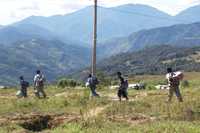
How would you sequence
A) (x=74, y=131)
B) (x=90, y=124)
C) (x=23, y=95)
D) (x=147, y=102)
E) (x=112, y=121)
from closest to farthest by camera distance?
(x=74, y=131)
(x=90, y=124)
(x=112, y=121)
(x=147, y=102)
(x=23, y=95)

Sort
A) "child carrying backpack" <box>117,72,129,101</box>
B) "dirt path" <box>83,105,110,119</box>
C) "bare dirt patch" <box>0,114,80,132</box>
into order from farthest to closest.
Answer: "child carrying backpack" <box>117,72,129,101</box>
"dirt path" <box>83,105,110,119</box>
"bare dirt patch" <box>0,114,80,132</box>

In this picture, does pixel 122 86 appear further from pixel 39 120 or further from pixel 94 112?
pixel 39 120

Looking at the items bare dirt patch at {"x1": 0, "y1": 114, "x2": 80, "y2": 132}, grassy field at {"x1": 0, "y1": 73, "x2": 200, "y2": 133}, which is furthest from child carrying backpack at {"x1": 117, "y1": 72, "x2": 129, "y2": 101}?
bare dirt patch at {"x1": 0, "y1": 114, "x2": 80, "y2": 132}

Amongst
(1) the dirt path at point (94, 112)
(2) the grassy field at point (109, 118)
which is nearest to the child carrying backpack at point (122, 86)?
(2) the grassy field at point (109, 118)

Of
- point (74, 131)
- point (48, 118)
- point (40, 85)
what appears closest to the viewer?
point (74, 131)

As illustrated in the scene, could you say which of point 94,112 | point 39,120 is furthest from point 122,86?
point 39,120

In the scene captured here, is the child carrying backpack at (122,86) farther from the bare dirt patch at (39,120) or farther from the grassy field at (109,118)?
the bare dirt patch at (39,120)

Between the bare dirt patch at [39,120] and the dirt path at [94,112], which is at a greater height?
the dirt path at [94,112]

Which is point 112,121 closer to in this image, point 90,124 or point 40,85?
point 90,124

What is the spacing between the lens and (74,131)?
16.6m

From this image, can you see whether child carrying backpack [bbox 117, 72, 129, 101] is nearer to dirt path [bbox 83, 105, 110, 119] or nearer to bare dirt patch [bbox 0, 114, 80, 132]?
dirt path [bbox 83, 105, 110, 119]

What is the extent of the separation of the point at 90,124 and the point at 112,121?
5.14 ft

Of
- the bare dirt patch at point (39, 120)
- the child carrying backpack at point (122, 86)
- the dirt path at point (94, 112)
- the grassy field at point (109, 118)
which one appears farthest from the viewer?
the child carrying backpack at point (122, 86)

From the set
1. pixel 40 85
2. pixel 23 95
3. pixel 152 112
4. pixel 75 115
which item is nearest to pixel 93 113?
pixel 75 115
